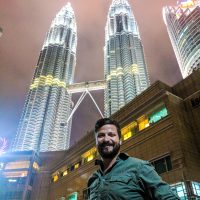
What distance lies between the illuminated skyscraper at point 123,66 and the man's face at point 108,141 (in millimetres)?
66143

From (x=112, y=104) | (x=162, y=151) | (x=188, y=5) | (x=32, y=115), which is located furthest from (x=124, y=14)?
(x=162, y=151)

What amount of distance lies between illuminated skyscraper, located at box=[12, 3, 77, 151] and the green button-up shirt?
7338 centimetres

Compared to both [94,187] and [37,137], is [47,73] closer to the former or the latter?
[37,137]

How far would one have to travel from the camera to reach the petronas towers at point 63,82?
7494 centimetres

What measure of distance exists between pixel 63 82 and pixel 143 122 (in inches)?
2986

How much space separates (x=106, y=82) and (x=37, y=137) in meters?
31.7

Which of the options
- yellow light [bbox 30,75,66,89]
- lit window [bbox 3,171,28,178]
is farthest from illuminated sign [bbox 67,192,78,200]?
yellow light [bbox 30,75,66,89]

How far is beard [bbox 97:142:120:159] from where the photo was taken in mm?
2658

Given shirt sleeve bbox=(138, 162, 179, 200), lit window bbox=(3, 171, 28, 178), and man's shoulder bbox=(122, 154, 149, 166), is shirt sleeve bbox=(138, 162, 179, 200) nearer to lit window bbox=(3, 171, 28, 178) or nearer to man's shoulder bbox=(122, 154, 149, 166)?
man's shoulder bbox=(122, 154, 149, 166)

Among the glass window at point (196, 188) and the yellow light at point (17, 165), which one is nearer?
the glass window at point (196, 188)

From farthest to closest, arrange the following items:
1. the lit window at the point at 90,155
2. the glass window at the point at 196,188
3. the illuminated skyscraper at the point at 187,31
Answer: the illuminated skyscraper at the point at 187,31 < the lit window at the point at 90,155 < the glass window at the point at 196,188

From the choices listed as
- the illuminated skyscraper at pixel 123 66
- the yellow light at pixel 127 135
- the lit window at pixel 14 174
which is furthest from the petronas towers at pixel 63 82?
the yellow light at pixel 127 135

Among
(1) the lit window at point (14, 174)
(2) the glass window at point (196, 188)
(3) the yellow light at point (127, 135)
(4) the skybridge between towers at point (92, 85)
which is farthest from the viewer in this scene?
(4) the skybridge between towers at point (92, 85)

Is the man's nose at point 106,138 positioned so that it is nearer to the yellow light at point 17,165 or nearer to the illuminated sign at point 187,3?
the yellow light at point 17,165
